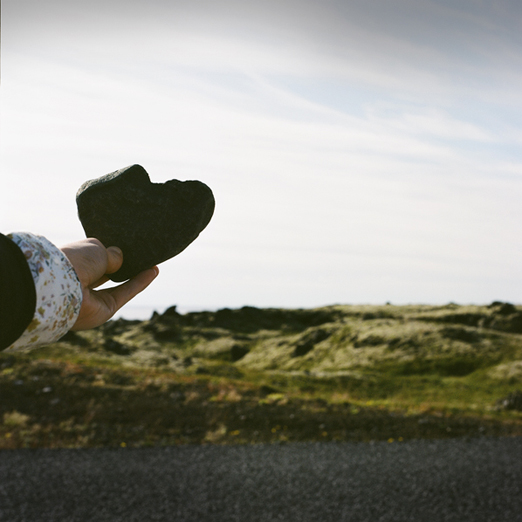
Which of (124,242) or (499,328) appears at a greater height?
(124,242)

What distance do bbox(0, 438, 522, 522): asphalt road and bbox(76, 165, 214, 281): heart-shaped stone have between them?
8.42 m

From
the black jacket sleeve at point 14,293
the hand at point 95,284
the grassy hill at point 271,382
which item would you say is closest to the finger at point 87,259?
the hand at point 95,284

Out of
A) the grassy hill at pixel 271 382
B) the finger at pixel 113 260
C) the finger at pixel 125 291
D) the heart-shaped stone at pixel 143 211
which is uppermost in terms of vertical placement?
the heart-shaped stone at pixel 143 211

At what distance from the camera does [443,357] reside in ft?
132

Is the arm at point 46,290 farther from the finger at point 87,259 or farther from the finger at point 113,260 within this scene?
the finger at point 113,260

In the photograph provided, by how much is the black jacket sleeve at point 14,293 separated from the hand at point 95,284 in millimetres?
502

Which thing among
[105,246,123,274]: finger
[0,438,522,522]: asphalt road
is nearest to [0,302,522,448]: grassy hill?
[0,438,522,522]: asphalt road

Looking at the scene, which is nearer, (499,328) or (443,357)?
(443,357)

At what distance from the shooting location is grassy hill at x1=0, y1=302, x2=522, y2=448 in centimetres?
1620

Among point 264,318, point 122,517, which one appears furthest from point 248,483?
point 264,318

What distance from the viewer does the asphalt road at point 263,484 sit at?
10.8 m

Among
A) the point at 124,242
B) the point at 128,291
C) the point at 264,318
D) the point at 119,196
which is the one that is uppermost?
the point at 119,196

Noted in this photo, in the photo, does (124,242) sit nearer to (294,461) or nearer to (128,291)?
(128,291)

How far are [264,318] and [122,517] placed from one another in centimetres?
6605
